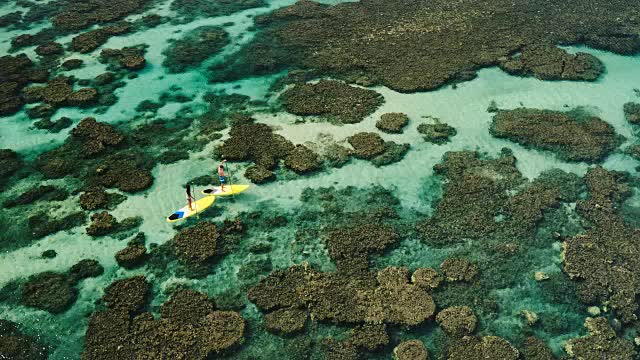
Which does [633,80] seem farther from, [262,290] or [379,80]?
[262,290]

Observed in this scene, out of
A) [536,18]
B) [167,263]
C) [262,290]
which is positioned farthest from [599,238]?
[536,18]

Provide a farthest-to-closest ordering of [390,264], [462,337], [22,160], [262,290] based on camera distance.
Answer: [22,160] → [390,264] → [262,290] → [462,337]

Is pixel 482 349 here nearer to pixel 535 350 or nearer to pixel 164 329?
pixel 535 350

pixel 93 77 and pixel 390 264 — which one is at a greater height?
pixel 93 77

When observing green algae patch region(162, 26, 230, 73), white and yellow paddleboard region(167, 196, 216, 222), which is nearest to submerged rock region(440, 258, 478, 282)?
white and yellow paddleboard region(167, 196, 216, 222)

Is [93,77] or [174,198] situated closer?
[174,198]

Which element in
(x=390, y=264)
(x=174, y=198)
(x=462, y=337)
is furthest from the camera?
(x=174, y=198)
